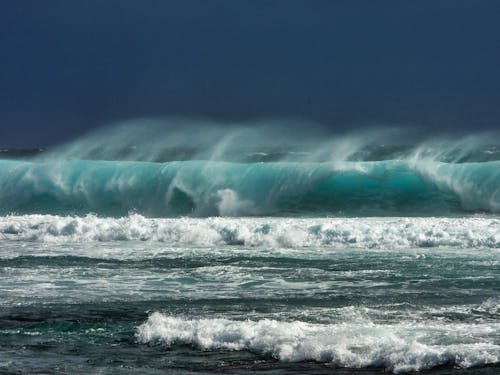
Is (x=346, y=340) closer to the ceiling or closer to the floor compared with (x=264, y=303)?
closer to the floor

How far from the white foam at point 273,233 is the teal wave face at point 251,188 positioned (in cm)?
632

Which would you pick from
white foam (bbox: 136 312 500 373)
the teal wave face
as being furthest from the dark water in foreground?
the teal wave face

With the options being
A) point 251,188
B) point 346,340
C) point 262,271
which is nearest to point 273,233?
point 262,271

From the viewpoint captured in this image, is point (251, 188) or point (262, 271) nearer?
point (262, 271)

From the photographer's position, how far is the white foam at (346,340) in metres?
7.56

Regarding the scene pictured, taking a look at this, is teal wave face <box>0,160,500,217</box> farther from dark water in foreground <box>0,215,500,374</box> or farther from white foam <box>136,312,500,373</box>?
white foam <box>136,312,500,373</box>

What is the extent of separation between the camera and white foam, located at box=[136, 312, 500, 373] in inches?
298

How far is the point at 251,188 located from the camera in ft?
98.5

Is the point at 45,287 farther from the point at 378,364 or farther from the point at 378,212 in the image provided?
the point at 378,212

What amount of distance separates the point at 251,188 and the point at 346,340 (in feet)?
71.8

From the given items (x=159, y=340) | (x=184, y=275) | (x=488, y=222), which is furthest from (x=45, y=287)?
(x=488, y=222)

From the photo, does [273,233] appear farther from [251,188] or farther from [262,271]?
[251,188]

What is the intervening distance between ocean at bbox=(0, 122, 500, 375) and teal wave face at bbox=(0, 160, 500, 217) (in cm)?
9

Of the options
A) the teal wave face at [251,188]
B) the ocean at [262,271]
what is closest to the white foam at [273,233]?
the ocean at [262,271]
